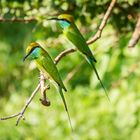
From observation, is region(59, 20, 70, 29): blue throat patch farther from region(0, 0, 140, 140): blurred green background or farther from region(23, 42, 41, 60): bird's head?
region(0, 0, 140, 140): blurred green background

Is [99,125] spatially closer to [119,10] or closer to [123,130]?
[123,130]

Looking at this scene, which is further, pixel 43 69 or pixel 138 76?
pixel 138 76

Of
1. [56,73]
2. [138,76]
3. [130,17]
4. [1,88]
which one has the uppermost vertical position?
[56,73]

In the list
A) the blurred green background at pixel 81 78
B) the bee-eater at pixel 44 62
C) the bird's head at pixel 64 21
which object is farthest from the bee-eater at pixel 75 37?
the blurred green background at pixel 81 78

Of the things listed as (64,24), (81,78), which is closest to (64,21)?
(64,24)

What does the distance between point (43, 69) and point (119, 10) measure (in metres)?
1.11

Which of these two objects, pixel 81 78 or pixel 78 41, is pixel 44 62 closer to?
pixel 78 41

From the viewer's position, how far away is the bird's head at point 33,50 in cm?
160

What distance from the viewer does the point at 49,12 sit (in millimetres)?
2562

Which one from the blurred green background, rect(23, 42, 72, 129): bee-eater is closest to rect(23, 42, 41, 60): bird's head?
rect(23, 42, 72, 129): bee-eater

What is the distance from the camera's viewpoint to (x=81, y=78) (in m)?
4.68

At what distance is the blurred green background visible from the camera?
102 inches

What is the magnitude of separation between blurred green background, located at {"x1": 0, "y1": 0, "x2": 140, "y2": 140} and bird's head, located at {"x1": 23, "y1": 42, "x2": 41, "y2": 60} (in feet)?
2.63

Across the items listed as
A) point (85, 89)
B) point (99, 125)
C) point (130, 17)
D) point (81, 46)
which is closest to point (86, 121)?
point (99, 125)
